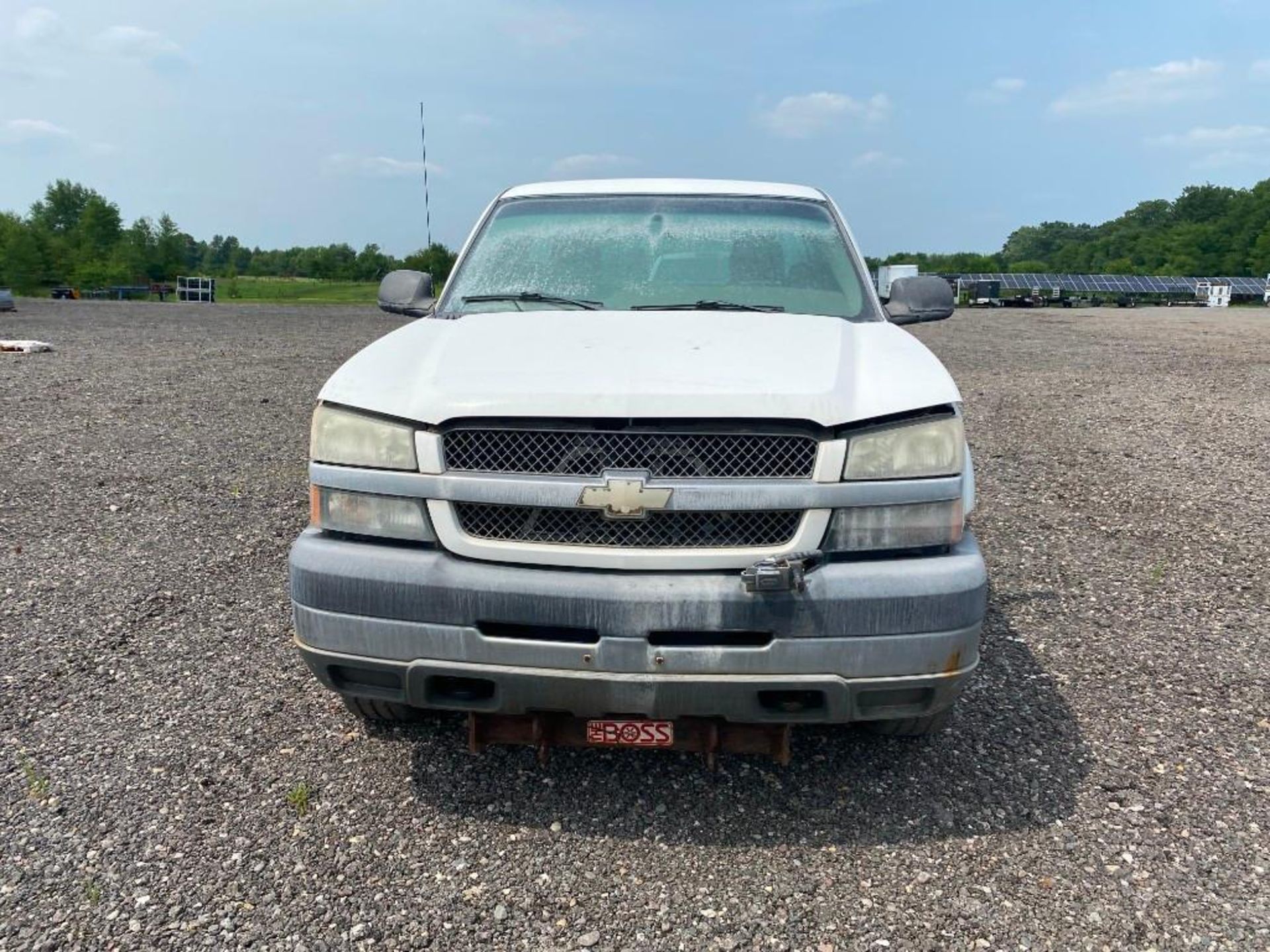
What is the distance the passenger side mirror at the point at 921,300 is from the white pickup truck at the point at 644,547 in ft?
4.97

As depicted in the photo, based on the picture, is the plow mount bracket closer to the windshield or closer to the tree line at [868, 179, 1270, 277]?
the windshield

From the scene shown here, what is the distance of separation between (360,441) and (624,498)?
2.61ft

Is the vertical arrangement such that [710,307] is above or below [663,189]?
below

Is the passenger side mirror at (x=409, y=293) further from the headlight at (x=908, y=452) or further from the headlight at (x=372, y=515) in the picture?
the headlight at (x=908, y=452)

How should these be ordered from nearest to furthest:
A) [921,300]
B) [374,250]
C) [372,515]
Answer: [372,515] < [921,300] < [374,250]

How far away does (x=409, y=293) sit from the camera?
438 centimetres

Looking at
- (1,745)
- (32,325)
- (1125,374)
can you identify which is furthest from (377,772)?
(32,325)

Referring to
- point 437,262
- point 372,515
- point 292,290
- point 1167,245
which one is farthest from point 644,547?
point 1167,245

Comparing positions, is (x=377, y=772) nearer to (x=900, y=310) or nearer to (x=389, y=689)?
(x=389, y=689)

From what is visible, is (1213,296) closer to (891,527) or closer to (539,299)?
(539,299)

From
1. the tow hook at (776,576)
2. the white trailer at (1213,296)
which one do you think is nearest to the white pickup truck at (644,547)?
the tow hook at (776,576)

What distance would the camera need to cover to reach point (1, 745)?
10.7ft

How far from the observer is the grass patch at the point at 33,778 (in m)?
2.95

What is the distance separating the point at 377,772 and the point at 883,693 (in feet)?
5.36
